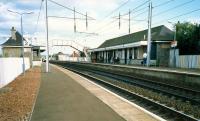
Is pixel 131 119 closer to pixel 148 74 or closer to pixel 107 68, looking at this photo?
pixel 148 74

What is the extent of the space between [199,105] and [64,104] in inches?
219

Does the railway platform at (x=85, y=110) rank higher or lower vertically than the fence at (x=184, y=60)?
lower

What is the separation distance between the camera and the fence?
35.9 metres

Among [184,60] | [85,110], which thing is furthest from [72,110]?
[184,60]

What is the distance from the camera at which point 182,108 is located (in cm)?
1216

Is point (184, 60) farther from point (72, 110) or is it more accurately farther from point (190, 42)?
point (72, 110)

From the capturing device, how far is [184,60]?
38.8 metres

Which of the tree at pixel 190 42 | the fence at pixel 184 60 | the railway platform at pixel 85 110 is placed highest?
the tree at pixel 190 42

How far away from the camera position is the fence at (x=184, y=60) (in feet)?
118

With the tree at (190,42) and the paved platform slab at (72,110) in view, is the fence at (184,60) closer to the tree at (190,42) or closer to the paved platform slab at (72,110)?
the tree at (190,42)

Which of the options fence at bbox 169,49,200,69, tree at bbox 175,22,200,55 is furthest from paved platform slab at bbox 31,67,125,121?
tree at bbox 175,22,200,55

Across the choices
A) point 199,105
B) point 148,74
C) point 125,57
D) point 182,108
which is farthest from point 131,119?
point 125,57

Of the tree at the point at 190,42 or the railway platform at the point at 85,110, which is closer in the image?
the railway platform at the point at 85,110

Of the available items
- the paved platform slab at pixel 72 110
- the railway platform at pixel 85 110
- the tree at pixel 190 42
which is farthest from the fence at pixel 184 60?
the paved platform slab at pixel 72 110
